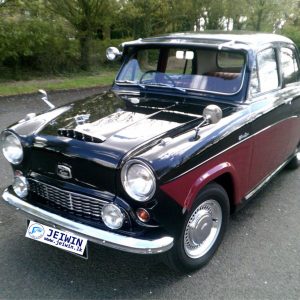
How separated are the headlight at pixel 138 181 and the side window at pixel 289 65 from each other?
244 centimetres

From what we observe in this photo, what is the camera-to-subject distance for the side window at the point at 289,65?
4.28 m

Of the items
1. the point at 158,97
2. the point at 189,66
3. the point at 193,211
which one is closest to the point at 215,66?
the point at 189,66

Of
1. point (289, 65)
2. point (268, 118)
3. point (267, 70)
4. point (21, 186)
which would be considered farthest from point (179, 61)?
point (21, 186)

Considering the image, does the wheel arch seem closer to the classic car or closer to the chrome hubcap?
the classic car

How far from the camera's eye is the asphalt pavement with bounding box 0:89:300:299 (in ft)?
9.23

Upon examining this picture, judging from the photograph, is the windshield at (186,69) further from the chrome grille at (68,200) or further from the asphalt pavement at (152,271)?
the chrome grille at (68,200)

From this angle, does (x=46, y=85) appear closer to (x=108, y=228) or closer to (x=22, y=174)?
(x=22, y=174)

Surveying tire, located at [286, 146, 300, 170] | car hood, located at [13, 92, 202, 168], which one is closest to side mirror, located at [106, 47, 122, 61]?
car hood, located at [13, 92, 202, 168]

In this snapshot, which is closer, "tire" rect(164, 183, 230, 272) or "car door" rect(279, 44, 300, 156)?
"tire" rect(164, 183, 230, 272)

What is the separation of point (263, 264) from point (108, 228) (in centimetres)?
135

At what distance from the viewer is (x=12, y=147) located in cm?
317

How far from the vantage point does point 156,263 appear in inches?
124

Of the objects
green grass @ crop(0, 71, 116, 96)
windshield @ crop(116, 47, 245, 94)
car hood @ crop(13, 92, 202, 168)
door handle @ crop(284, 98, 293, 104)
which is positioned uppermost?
windshield @ crop(116, 47, 245, 94)

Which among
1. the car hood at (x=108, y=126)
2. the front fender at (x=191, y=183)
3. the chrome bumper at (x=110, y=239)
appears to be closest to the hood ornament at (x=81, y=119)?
the car hood at (x=108, y=126)
